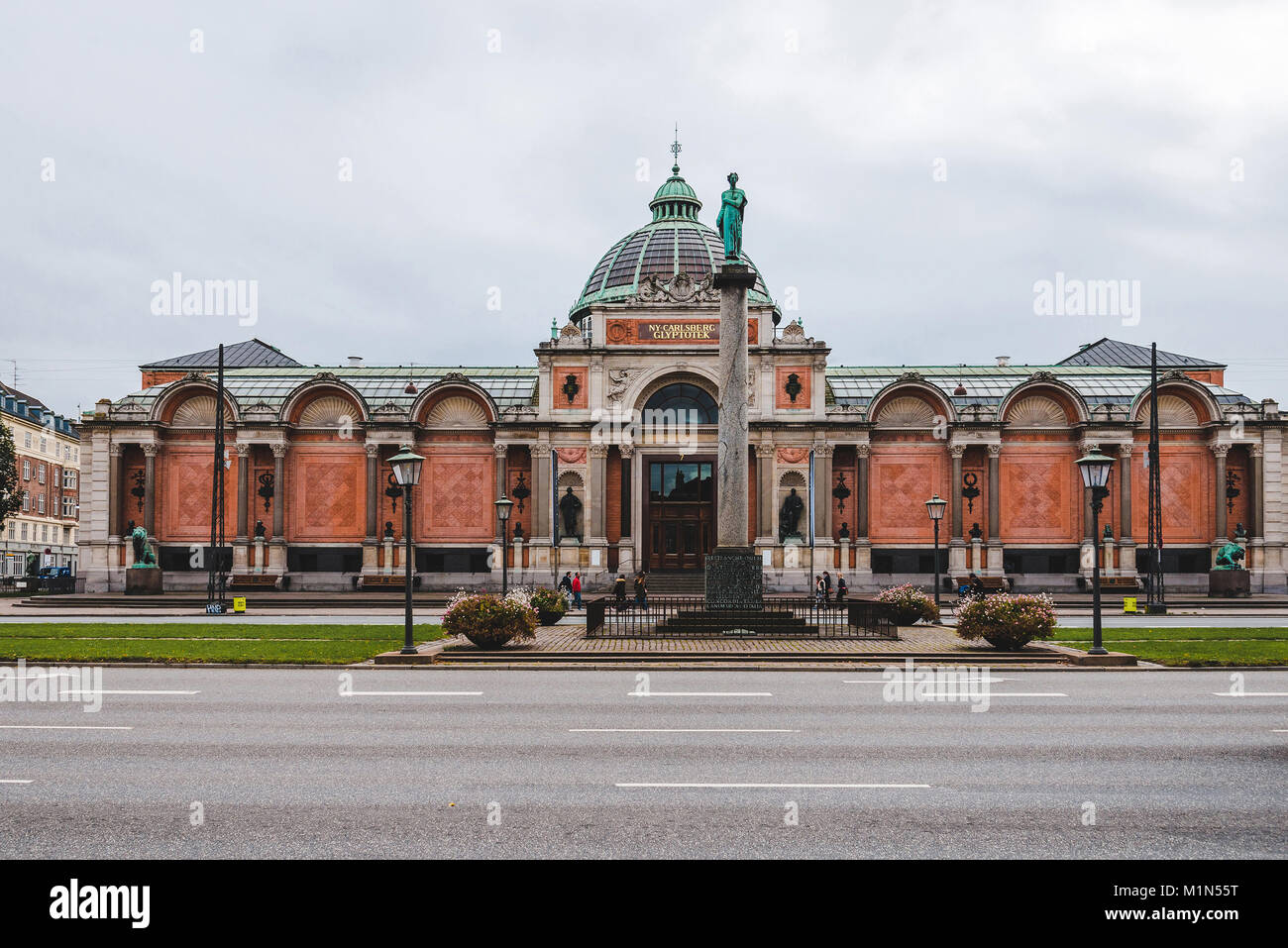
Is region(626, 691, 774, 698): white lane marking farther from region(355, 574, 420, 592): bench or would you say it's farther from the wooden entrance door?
region(355, 574, 420, 592): bench

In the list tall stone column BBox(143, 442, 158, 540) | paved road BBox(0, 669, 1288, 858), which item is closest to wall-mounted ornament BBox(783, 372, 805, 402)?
tall stone column BBox(143, 442, 158, 540)

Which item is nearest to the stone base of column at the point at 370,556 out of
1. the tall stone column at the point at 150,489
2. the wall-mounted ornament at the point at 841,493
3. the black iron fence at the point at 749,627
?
the tall stone column at the point at 150,489

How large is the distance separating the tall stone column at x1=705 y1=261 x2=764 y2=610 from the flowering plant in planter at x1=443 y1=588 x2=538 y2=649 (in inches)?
238

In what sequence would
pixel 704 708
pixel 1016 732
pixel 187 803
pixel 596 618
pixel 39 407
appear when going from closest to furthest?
1. pixel 187 803
2. pixel 1016 732
3. pixel 704 708
4. pixel 596 618
5. pixel 39 407

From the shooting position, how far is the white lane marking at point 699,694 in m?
15.2

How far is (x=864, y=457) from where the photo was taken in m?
53.9

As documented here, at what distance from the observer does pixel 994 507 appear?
5388 cm

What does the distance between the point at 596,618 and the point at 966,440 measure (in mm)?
35236

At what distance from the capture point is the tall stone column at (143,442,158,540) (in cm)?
5403

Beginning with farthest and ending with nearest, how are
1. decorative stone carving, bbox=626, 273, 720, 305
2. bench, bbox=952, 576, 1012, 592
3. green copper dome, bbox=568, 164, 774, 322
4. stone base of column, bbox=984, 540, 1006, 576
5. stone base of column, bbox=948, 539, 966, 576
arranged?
green copper dome, bbox=568, 164, 774, 322 < stone base of column, bbox=948, 539, 966, 576 < decorative stone carving, bbox=626, 273, 720, 305 < stone base of column, bbox=984, 540, 1006, 576 < bench, bbox=952, 576, 1012, 592

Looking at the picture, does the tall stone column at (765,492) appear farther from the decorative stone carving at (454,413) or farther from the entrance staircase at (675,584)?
the decorative stone carving at (454,413)

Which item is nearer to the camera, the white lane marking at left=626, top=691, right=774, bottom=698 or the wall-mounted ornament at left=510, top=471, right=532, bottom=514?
the white lane marking at left=626, top=691, right=774, bottom=698

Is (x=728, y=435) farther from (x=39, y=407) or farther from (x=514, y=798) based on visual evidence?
(x=39, y=407)
